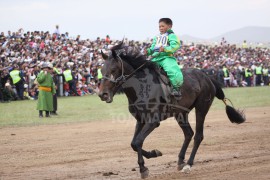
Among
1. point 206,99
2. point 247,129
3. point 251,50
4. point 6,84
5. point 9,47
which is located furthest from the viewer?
point 251,50

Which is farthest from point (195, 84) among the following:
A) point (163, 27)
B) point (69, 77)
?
point (69, 77)

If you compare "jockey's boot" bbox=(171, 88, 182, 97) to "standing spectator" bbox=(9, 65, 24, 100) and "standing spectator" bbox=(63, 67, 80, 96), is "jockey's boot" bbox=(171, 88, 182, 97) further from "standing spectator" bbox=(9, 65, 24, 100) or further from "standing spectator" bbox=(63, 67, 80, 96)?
"standing spectator" bbox=(63, 67, 80, 96)

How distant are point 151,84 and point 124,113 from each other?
37.0 ft

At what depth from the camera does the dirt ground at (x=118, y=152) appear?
842 centimetres

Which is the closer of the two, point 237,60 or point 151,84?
point 151,84

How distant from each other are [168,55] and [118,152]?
2.51m

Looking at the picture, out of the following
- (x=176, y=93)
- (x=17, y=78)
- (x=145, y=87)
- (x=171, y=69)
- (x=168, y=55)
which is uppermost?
(x=168, y=55)

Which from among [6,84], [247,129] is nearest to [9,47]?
[6,84]

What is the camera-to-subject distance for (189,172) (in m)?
8.54

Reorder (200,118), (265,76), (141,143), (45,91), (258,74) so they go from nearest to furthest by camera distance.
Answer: (141,143) < (200,118) < (45,91) < (258,74) < (265,76)

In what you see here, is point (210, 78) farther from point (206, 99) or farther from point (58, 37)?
point (58, 37)

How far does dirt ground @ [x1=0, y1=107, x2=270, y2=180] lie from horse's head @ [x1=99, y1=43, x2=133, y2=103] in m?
1.29

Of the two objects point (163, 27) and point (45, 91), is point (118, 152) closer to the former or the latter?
point (163, 27)

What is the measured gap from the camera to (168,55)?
914cm
